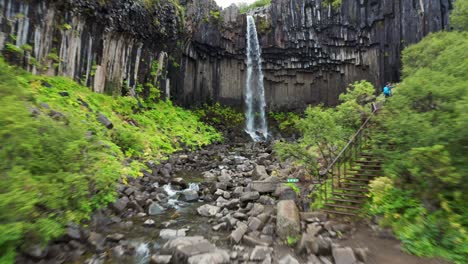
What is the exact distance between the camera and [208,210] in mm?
8445

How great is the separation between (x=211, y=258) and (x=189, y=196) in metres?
4.75

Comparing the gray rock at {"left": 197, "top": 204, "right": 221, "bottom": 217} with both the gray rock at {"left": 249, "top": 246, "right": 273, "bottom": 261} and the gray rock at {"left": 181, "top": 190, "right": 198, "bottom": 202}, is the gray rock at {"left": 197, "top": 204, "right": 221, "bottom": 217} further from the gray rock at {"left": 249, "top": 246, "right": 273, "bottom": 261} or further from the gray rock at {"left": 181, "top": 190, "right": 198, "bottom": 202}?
the gray rock at {"left": 249, "top": 246, "right": 273, "bottom": 261}

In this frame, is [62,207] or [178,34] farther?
[178,34]

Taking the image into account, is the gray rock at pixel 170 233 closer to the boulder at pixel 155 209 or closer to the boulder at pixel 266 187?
the boulder at pixel 155 209

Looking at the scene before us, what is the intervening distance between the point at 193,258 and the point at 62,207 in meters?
3.06

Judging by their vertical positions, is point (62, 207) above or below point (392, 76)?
below

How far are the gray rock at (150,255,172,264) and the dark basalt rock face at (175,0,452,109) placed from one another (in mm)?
24788

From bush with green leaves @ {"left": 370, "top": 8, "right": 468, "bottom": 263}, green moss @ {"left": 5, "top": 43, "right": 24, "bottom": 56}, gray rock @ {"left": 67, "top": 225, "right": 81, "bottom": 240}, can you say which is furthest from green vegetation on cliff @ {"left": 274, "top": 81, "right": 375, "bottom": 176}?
green moss @ {"left": 5, "top": 43, "right": 24, "bottom": 56}

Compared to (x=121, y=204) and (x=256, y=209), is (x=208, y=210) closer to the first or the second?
(x=256, y=209)

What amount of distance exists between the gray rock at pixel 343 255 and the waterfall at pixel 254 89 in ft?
88.0

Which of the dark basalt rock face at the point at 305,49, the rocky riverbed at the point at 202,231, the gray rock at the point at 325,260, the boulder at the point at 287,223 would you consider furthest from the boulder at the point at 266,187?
the dark basalt rock face at the point at 305,49

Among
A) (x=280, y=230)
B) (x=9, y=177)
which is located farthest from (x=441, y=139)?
(x=9, y=177)

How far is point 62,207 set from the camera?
17.0 feet

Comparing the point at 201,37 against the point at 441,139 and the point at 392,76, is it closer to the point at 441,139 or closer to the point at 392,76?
the point at 392,76
